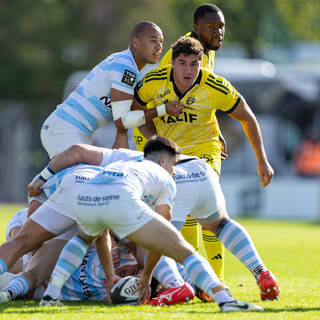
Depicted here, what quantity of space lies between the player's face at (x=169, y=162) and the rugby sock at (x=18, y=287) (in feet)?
4.70

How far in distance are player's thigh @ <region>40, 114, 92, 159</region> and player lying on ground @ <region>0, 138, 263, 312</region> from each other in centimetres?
119

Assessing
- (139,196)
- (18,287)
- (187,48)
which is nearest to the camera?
(139,196)

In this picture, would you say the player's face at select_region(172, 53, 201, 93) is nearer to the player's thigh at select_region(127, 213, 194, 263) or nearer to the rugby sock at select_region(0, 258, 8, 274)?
the player's thigh at select_region(127, 213, 194, 263)

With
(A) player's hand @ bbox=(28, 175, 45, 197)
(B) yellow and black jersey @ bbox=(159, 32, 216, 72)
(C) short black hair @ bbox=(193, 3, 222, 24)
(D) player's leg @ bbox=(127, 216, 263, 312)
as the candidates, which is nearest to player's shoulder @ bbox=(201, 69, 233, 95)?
(B) yellow and black jersey @ bbox=(159, 32, 216, 72)

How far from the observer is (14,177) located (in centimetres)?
3500

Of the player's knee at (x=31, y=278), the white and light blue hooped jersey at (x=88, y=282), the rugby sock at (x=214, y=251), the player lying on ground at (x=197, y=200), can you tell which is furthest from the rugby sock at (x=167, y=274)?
the rugby sock at (x=214, y=251)

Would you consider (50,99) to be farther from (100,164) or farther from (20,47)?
(100,164)

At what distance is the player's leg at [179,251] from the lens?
5.74m

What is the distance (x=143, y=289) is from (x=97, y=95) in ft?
7.16

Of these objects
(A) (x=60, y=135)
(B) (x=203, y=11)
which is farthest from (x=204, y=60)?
(A) (x=60, y=135)

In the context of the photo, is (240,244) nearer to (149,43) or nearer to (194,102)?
(194,102)

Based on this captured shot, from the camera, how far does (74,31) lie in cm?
3588

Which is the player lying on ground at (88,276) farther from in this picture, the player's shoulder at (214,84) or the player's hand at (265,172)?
the player's shoulder at (214,84)

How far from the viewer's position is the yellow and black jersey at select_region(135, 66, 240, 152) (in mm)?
7484
